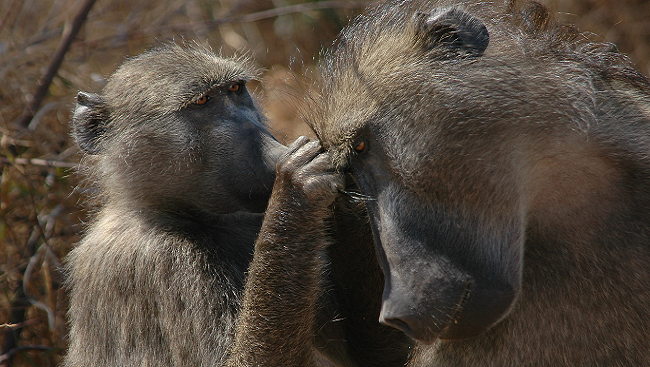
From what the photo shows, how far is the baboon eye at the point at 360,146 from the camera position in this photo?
66.4 inches

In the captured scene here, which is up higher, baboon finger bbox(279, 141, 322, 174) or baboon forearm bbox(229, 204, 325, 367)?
baboon finger bbox(279, 141, 322, 174)

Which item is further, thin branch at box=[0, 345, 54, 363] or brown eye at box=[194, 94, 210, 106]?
thin branch at box=[0, 345, 54, 363]

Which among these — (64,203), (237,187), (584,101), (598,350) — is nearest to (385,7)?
(584,101)

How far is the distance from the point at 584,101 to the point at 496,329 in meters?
0.65

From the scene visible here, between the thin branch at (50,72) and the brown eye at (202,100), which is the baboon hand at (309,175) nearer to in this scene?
the brown eye at (202,100)

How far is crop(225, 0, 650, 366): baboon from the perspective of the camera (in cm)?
157

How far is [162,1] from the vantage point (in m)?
5.14

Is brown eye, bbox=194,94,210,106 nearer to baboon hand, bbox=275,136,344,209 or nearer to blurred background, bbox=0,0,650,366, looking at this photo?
blurred background, bbox=0,0,650,366

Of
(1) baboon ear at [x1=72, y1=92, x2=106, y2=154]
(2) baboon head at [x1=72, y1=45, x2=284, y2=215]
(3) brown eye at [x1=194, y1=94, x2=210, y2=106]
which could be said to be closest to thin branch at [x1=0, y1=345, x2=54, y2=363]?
(2) baboon head at [x1=72, y1=45, x2=284, y2=215]

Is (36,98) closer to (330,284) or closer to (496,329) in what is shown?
(330,284)

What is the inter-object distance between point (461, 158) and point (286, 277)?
2.32 ft

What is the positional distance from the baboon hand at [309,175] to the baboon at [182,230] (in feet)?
1.04

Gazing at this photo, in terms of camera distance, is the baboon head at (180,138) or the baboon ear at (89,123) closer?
the baboon head at (180,138)

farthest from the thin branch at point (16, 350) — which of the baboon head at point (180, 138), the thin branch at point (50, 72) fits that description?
the thin branch at point (50, 72)
